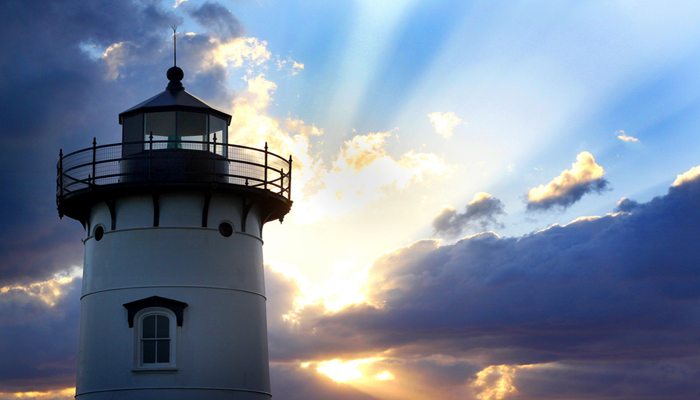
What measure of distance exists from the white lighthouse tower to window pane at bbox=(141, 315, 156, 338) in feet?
0.10

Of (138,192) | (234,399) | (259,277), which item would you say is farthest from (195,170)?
(234,399)

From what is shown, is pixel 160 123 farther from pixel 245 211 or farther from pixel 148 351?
pixel 148 351

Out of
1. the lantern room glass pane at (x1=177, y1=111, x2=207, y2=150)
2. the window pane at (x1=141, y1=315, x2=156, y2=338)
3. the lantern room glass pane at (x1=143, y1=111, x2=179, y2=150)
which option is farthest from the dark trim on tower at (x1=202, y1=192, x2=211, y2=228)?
the window pane at (x1=141, y1=315, x2=156, y2=338)

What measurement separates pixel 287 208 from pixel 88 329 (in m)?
7.30

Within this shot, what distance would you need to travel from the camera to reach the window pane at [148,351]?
105 ft

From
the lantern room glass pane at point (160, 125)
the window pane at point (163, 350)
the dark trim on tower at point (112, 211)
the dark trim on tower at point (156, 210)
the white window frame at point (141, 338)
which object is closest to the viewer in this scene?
the white window frame at point (141, 338)

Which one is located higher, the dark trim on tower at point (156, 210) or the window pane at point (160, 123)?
the window pane at point (160, 123)

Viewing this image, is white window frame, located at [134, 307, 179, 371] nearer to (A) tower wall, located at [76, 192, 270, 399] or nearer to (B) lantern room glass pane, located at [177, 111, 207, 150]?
(A) tower wall, located at [76, 192, 270, 399]

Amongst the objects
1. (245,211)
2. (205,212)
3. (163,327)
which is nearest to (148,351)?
(163,327)

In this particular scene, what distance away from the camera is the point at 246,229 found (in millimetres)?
34406

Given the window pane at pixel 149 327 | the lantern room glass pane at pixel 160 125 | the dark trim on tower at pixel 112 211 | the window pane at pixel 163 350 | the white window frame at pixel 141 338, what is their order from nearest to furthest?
1. the white window frame at pixel 141 338
2. the window pane at pixel 163 350
3. the window pane at pixel 149 327
4. the dark trim on tower at pixel 112 211
5. the lantern room glass pane at pixel 160 125

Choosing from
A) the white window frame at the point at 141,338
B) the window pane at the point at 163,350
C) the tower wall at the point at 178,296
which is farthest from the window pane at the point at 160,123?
the window pane at the point at 163,350

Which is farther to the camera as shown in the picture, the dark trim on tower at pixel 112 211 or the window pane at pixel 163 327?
the dark trim on tower at pixel 112 211

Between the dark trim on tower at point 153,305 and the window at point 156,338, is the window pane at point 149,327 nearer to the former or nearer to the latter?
the window at point 156,338
